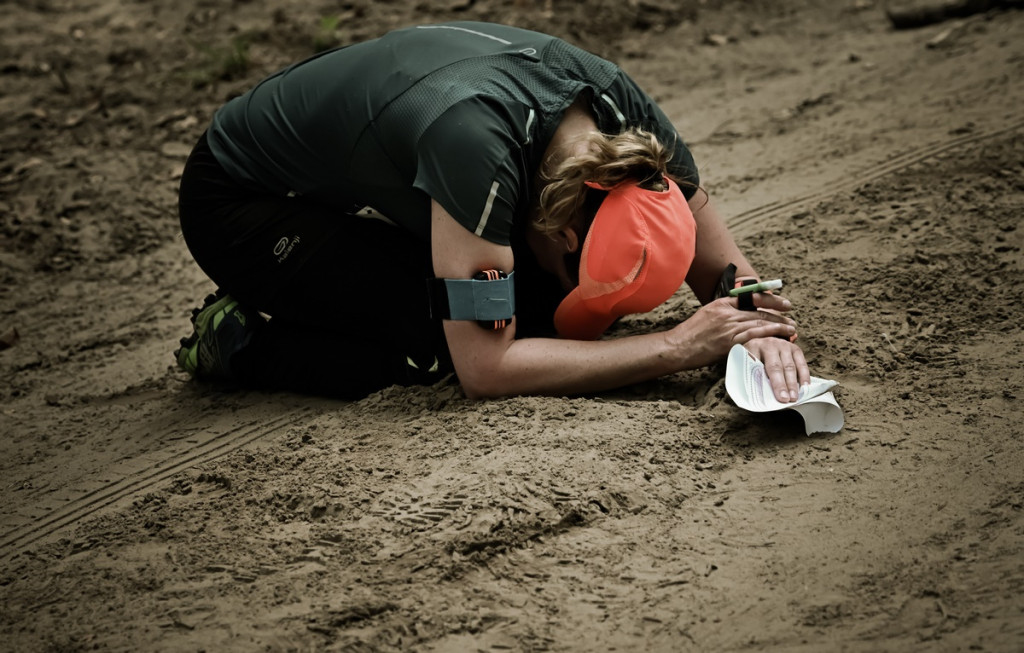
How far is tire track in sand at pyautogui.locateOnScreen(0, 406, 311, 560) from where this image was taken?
7.87ft

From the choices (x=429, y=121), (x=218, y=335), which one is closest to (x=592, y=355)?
(x=429, y=121)

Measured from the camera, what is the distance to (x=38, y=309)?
384 cm

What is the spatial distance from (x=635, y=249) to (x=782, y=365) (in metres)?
0.53

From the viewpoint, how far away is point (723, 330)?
2.61 metres

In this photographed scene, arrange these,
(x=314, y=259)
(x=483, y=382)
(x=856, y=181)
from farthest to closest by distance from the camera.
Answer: (x=856, y=181) < (x=314, y=259) < (x=483, y=382)

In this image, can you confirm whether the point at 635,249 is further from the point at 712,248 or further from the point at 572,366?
the point at 712,248

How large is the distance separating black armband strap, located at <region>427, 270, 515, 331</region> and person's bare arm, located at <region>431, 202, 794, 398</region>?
90 millimetres

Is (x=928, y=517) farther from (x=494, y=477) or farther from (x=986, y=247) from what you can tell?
(x=986, y=247)

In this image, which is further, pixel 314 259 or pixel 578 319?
pixel 314 259

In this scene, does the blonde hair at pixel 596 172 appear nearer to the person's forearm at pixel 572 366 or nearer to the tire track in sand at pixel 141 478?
the person's forearm at pixel 572 366

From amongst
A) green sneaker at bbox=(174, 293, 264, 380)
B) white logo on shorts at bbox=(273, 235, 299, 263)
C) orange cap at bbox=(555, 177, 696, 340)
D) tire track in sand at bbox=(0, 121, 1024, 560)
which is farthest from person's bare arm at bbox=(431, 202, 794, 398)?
green sneaker at bbox=(174, 293, 264, 380)

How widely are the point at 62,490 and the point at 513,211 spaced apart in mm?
1401

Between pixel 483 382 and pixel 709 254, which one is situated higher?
pixel 709 254

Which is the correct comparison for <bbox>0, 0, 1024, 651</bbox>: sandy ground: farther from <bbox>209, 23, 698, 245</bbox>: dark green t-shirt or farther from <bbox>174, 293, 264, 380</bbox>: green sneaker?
<bbox>209, 23, 698, 245</bbox>: dark green t-shirt
